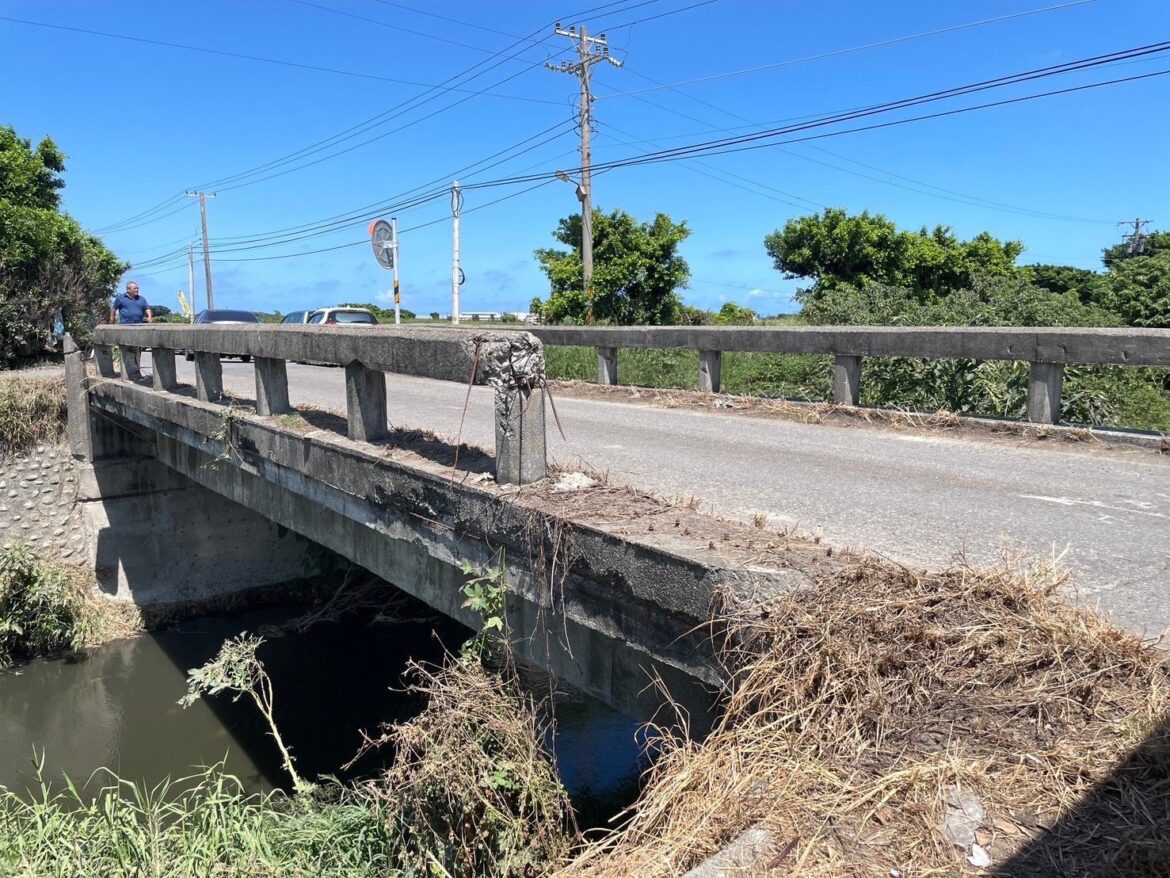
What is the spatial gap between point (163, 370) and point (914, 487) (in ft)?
25.5

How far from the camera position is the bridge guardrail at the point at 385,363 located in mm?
4230

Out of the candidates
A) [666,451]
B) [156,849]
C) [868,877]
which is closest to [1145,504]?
[666,451]

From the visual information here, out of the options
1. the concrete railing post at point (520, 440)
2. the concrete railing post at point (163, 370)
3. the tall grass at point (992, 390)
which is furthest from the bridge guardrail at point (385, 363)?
the tall grass at point (992, 390)

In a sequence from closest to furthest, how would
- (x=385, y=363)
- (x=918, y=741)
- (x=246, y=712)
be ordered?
(x=918, y=741) < (x=385, y=363) < (x=246, y=712)

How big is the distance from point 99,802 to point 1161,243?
4020 centimetres

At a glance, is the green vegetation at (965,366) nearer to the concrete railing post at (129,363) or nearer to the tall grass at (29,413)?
the concrete railing post at (129,363)

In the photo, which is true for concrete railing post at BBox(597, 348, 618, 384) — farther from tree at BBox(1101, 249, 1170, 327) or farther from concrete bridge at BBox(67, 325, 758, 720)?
tree at BBox(1101, 249, 1170, 327)

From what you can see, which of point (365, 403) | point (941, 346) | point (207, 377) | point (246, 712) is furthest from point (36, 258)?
point (941, 346)

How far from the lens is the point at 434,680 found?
4016 mm

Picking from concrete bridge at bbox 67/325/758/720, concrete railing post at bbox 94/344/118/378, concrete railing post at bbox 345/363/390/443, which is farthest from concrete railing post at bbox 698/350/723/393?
concrete railing post at bbox 94/344/118/378

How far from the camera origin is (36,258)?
63.3 ft

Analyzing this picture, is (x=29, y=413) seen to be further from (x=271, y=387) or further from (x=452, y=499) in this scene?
(x=452, y=499)

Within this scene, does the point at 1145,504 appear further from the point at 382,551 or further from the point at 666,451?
the point at 382,551

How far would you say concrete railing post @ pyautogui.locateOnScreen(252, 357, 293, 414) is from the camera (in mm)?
7094
